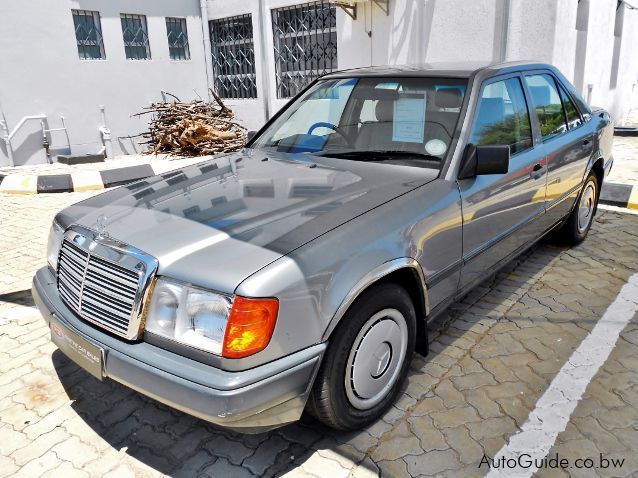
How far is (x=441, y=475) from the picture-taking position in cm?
228

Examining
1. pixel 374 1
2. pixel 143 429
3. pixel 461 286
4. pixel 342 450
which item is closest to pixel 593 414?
pixel 461 286

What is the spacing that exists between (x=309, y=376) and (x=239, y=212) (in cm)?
84

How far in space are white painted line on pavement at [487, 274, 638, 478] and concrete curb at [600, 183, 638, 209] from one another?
2.63 meters

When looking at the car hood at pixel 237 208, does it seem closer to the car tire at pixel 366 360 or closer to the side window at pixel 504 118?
the car tire at pixel 366 360

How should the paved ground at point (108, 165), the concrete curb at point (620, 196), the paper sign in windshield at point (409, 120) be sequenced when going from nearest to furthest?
the paper sign in windshield at point (409, 120), the concrete curb at point (620, 196), the paved ground at point (108, 165)

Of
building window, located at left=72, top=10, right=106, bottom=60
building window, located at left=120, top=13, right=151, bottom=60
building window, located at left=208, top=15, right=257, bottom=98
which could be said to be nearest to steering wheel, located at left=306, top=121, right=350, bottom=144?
building window, located at left=208, top=15, right=257, bottom=98

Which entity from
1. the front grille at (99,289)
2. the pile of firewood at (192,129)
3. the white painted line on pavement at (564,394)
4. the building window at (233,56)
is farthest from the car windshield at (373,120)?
the building window at (233,56)

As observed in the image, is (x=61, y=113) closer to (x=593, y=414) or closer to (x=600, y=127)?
(x=600, y=127)

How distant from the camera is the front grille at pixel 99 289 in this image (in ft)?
7.08

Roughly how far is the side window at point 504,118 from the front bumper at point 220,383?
177 centimetres

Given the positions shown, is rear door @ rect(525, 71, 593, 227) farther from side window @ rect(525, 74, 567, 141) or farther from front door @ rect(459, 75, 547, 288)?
front door @ rect(459, 75, 547, 288)

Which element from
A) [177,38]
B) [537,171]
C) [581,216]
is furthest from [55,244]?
[177,38]

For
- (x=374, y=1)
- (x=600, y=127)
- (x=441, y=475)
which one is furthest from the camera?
(x=374, y=1)

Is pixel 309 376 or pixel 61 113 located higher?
pixel 61 113
